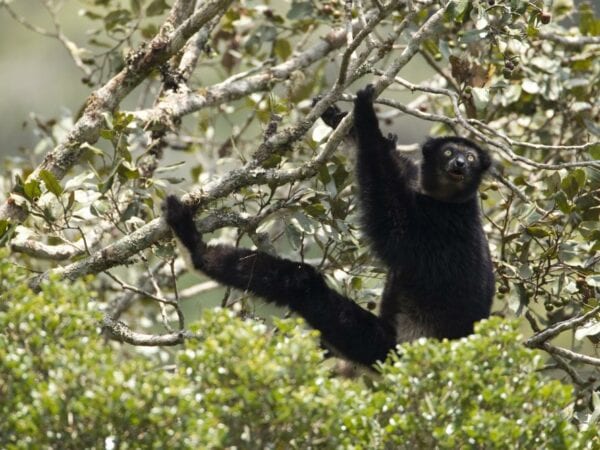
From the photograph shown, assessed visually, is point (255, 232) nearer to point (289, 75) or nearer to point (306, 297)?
point (306, 297)

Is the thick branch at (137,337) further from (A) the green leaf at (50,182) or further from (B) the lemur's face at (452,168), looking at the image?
(B) the lemur's face at (452,168)

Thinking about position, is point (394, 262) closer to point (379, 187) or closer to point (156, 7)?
point (379, 187)

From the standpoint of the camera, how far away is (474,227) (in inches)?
355

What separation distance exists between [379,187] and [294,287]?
3.60 feet

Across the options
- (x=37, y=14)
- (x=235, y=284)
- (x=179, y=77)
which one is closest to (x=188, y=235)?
(x=235, y=284)

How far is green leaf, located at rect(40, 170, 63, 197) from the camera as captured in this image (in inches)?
313

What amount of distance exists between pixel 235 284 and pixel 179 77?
95.5 inches

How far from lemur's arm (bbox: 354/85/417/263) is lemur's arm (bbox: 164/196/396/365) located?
0.61 meters

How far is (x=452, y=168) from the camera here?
29.3 ft

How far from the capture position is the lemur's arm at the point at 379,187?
8.56 m

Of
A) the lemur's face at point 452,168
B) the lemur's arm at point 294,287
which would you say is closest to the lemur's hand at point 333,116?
the lemur's face at point 452,168

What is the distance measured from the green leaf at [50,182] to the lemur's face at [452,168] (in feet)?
10.7

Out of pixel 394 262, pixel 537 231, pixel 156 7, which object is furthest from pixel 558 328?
pixel 156 7

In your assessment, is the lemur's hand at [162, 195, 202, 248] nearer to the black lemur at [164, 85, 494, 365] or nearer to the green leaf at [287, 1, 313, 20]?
the black lemur at [164, 85, 494, 365]
